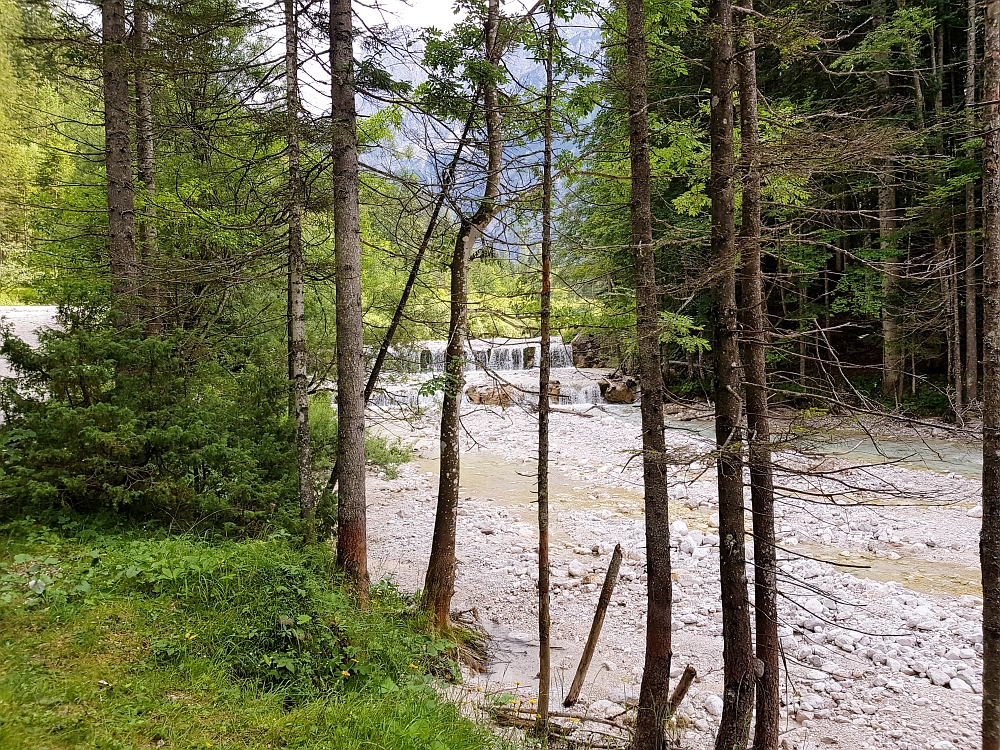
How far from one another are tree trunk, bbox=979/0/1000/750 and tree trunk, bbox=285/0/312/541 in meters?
6.54

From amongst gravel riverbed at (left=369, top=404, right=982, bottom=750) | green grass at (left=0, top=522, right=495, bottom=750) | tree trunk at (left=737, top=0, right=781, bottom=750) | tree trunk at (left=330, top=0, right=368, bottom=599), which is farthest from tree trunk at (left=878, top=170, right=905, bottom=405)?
green grass at (left=0, top=522, right=495, bottom=750)

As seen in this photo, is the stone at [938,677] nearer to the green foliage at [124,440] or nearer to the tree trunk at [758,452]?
the tree trunk at [758,452]

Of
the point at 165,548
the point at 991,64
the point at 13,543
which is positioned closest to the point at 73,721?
the point at 165,548

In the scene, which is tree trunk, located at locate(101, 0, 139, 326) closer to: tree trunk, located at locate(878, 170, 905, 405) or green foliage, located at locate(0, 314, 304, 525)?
green foliage, located at locate(0, 314, 304, 525)

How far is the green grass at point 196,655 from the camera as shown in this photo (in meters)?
3.30

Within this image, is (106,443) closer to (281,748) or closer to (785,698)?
A: (281,748)

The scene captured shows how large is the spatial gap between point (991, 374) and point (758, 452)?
2105 millimetres

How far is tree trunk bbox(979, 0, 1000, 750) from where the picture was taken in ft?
15.0

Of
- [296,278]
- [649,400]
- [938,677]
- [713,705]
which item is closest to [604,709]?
[713,705]

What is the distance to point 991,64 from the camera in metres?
4.63

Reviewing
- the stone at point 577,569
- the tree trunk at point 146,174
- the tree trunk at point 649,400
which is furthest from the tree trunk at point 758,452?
the tree trunk at point 146,174

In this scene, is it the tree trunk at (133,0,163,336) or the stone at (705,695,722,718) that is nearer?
the stone at (705,695,722,718)

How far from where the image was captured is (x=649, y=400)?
5.00 meters

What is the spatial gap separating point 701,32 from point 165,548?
6.61 m
